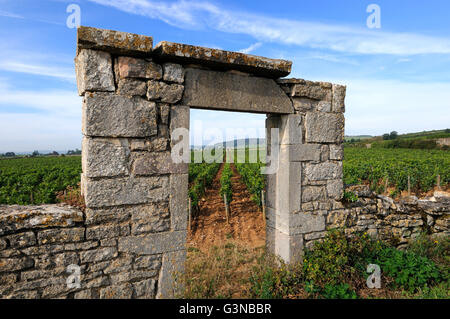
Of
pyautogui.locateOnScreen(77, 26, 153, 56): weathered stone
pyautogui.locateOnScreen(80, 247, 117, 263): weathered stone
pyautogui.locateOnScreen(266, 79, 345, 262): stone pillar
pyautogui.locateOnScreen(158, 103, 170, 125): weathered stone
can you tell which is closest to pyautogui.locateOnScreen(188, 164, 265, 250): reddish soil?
pyautogui.locateOnScreen(266, 79, 345, 262): stone pillar

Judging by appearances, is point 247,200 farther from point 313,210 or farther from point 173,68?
point 173,68

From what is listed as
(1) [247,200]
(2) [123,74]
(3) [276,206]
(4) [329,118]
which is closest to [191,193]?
(1) [247,200]

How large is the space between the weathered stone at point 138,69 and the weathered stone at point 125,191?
43.9 inches

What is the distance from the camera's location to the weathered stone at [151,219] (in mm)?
2984

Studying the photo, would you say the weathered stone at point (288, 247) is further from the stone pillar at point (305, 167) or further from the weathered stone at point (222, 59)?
the weathered stone at point (222, 59)

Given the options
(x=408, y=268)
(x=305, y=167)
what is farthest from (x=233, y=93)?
(x=408, y=268)

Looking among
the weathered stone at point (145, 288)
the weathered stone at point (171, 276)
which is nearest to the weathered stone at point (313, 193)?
the weathered stone at point (171, 276)

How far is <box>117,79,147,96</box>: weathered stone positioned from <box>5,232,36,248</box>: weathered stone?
1.66 metres

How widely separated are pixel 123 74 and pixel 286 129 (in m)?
2.23

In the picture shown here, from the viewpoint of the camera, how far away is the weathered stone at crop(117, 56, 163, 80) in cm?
288

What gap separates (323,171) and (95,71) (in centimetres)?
327

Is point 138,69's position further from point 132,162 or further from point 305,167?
point 305,167

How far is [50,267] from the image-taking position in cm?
268

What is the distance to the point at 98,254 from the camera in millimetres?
2826
